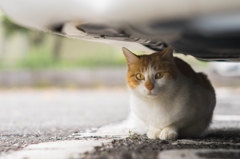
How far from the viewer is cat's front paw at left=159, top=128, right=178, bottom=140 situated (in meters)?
1.25

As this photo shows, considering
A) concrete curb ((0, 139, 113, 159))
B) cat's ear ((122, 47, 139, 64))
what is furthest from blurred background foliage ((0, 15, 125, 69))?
concrete curb ((0, 139, 113, 159))

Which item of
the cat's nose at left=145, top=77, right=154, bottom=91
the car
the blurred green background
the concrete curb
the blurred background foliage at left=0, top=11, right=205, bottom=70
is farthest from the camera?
the blurred background foliage at left=0, top=11, right=205, bottom=70

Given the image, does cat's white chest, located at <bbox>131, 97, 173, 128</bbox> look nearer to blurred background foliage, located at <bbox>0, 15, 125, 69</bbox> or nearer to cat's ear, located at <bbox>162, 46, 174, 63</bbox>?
cat's ear, located at <bbox>162, 46, 174, 63</bbox>

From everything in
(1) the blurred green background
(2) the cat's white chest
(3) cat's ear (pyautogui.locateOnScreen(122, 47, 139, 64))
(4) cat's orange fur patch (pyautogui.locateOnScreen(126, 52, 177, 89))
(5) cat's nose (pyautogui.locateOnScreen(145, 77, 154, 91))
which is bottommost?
(2) the cat's white chest

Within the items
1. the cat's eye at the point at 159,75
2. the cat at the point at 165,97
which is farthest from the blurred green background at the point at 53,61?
the cat's eye at the point at 159,75

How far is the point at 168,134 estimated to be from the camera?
4.12 feet

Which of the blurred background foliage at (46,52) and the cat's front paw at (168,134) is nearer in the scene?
the cat's front paw at (168,134)

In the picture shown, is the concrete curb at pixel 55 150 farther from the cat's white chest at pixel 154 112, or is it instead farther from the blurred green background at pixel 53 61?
the blurred green background at pixel 53 61

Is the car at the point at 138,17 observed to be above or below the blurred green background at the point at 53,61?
below

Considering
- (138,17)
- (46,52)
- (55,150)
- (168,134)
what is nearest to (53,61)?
(46,52)

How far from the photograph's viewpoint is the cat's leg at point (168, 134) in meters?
1.25

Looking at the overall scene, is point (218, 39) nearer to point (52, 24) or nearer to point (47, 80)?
point (52, 24)

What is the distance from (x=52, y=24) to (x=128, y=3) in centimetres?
22

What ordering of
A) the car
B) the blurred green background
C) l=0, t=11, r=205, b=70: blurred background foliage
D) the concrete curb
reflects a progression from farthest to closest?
l=0, t=11, r=205, b=70: blurred background foliage → the blurred green background → the concrete curb → the car
